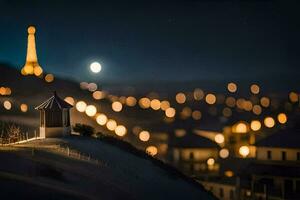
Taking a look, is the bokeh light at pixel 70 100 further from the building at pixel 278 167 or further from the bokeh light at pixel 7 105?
the building at pixel 278 167

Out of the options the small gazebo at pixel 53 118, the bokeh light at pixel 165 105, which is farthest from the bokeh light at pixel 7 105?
the bokeh light at pixel 165 105

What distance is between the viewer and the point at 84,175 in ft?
116

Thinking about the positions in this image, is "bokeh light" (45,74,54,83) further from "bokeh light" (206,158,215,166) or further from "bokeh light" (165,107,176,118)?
"bokeh light" (206,158,215,166)

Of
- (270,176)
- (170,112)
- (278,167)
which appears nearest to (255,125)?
(170,112)

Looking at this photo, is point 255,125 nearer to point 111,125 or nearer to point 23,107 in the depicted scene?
point 111,125

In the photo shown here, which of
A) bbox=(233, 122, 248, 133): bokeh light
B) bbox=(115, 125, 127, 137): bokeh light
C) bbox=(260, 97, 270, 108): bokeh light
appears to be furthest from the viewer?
bbox=(260, 97, 270, 108): bokeh light

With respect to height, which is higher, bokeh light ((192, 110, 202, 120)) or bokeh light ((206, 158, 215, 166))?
Answer: bokeh light ((192, 110, 202, 120))

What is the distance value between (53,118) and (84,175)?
11.4 m

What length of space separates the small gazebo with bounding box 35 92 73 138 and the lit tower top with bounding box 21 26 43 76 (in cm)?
4427

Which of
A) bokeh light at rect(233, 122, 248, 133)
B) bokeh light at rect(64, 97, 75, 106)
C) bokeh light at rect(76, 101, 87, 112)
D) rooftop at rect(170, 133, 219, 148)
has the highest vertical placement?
bokeh light at rect(64, 97, 75, 106)

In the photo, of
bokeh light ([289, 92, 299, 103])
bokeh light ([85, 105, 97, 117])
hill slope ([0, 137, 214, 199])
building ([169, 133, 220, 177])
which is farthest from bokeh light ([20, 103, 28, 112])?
bokeh light ([289, 92, 299, 103])

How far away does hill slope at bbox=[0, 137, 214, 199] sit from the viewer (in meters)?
31.5

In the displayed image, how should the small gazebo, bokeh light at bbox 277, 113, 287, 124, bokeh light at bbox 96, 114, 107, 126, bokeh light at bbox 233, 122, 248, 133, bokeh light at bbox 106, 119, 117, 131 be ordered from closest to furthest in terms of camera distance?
1. the small gazebo
2. bokeh light at bbox 96, 114, 107, 126
3. bokeh light at bbox 106, 119, 117, 131
4. bokeh light at bbox 233, 122, 248, 133
5. bokeh light at bbox 277, 113, 287, 124

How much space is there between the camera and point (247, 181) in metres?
58.6
